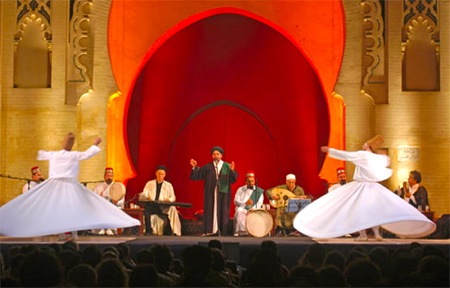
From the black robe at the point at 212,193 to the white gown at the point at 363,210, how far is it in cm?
306

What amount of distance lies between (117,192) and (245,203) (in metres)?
2.08

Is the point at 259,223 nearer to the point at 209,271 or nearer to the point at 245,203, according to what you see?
the point at 245,203

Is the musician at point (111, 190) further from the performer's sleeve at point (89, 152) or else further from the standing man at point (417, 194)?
the standing man at point (417, 194)

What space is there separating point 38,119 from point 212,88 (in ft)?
13.4

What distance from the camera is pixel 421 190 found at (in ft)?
46.6

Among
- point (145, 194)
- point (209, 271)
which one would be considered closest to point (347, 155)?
point (145, 194)

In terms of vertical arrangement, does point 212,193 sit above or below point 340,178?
below

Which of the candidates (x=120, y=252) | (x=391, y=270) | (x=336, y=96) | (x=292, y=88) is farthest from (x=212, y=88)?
(x=391, y=270)

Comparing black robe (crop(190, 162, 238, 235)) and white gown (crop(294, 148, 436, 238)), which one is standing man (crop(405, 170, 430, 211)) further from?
black robe (crop(190, 162, 238, 235))

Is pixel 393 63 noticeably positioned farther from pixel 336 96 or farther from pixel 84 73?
pixel 84 73

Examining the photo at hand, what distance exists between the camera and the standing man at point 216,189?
14430 millimetres

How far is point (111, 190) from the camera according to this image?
14438mm

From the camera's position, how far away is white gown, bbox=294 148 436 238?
11008mm

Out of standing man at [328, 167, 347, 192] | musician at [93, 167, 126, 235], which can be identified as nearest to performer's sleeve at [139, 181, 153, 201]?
musician at [93, 167, 126, 235]
